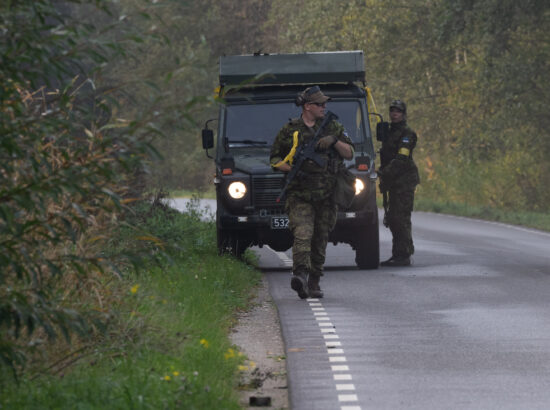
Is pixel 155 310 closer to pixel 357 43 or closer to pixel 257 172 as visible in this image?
pixel 257 172

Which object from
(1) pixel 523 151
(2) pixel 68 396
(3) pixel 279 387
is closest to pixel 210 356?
(3) pixel 279 387

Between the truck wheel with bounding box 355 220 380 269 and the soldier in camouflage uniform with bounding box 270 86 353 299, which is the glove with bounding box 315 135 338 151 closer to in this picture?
the soldier in camouflage uniform with bounding box 270 86 353 299

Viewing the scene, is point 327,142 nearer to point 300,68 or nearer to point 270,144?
point 270,144

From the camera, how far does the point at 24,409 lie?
681cm

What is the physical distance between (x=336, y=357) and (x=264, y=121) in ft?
25.9

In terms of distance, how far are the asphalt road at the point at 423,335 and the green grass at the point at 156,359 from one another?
1.82ft

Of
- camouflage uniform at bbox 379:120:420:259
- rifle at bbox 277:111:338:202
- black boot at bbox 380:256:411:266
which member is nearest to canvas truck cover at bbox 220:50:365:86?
camouflage uniform at bbox 379:120:420:259

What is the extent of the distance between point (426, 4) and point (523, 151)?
7.82 meters

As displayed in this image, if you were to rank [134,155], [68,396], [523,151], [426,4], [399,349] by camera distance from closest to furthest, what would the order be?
[134,155] → [68,396] → [399,349] → [523,151] → [426,4]

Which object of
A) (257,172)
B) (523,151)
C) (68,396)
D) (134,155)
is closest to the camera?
(134,155)

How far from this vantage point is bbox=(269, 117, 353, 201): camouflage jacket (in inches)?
526

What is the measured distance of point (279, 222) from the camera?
1633cm

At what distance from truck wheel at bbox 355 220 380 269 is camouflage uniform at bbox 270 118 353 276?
339 centimetres

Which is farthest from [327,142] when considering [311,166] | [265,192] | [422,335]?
[265,192]
